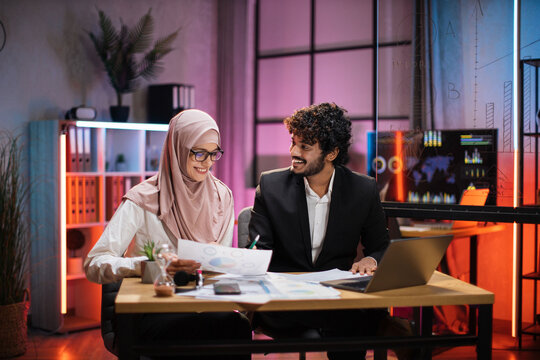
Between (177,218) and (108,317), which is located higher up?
(177,218)

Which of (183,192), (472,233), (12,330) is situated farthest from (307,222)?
(12,330)

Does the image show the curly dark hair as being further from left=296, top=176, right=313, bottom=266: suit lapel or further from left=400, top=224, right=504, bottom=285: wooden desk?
left=400, top=224, right=504, bottom=285: wooden desk

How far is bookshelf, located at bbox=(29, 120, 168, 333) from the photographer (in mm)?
4133

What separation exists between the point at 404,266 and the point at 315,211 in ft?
2.57

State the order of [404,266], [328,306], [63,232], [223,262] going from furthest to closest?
[63,232] → [223,262] → [404,266] → [328,306]

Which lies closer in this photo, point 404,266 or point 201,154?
point 404,266

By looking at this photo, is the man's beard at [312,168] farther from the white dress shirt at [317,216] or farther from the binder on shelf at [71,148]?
the binder on shelf at [71,148]

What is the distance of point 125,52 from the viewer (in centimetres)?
474

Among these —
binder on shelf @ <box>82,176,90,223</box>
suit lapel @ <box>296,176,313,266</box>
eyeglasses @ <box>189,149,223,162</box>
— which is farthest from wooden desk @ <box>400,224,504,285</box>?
binder on shelf @ <box>82,176,90,223</box>

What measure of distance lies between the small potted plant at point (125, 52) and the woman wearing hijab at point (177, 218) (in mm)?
2233

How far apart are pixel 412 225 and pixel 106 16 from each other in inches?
116

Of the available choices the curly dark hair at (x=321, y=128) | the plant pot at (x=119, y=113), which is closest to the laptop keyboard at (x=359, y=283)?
the curly dark hair at (x=321, y=128)

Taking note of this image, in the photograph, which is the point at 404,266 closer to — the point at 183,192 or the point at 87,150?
the point at 183,192

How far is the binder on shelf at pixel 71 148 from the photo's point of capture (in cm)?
422
